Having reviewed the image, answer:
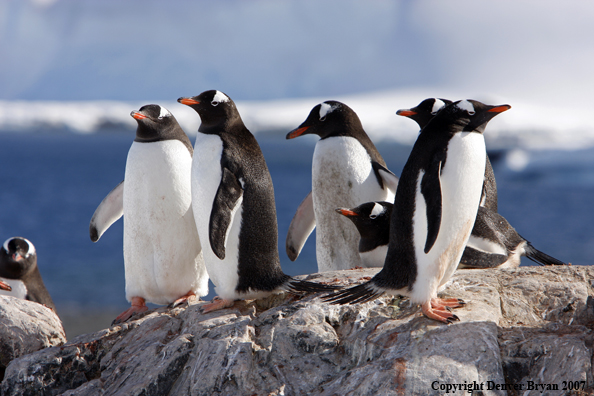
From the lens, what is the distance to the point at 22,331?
147 inches

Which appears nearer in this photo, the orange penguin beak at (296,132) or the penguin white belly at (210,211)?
the penguin white belly at (210,211)

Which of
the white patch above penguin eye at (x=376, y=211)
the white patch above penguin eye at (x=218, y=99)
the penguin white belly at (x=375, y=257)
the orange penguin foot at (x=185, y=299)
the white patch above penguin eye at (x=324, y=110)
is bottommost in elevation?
the orange penguin foot at (x=185, y=299)

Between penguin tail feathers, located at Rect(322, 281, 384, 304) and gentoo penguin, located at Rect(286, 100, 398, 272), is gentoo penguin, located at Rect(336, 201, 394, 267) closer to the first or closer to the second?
gentoo penguin, located at Rect(286, 100, 398, 272)

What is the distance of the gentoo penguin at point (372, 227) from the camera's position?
11.7 ft

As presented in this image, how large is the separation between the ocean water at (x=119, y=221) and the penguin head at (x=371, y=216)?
329 inches

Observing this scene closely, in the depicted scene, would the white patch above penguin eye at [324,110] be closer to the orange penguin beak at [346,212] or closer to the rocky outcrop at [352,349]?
the orange penguin beak at [346,212]

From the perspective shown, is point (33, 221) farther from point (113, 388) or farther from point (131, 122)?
point (131, 122)

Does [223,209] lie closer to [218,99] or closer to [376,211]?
[218,99]

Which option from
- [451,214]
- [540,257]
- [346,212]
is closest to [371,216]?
[346,212]

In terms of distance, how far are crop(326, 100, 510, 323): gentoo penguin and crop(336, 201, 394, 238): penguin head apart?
0.61 m

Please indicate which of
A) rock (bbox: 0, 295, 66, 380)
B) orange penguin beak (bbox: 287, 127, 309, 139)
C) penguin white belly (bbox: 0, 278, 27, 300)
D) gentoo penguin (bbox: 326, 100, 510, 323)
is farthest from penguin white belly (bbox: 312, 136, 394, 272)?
penguin white belly (bbox: 0, 278, 27, 300)

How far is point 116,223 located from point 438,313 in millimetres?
23601

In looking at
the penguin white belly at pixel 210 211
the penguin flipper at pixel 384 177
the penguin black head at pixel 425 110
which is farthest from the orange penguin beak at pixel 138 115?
the penguin black head at pixel 425 110

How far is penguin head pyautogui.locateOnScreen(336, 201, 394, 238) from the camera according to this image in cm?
356
